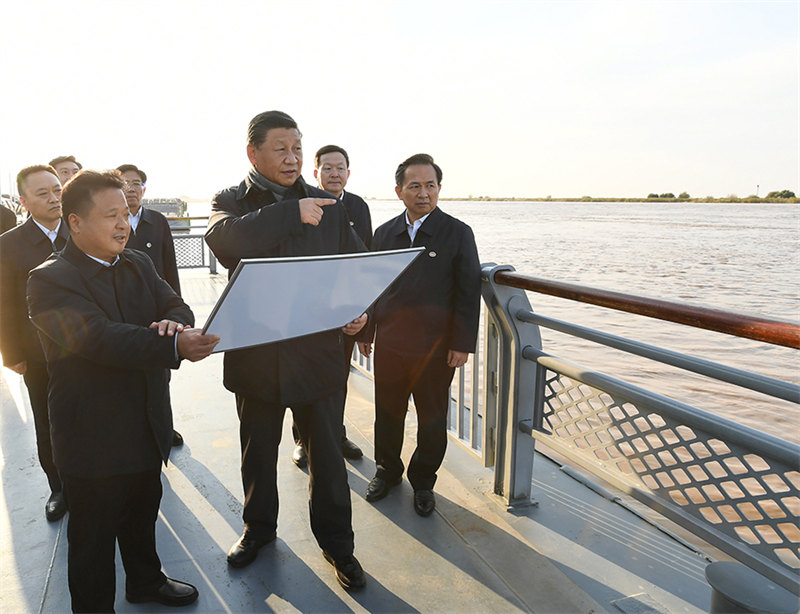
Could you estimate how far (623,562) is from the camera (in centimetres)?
225

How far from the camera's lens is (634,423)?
1996 mm

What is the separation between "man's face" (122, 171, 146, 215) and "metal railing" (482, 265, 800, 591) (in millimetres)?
2246

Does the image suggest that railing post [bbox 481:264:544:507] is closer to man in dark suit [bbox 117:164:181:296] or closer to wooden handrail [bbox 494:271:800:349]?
wooden handrail [bbox 494:271:800:349]

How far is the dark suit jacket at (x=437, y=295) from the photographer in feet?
8.59

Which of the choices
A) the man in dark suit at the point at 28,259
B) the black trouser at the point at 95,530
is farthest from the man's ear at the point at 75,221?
the man in dark suit at the point at 28,259

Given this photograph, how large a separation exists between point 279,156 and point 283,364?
75 centimetres

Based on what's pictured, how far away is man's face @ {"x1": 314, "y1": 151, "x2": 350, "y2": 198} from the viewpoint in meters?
3.65

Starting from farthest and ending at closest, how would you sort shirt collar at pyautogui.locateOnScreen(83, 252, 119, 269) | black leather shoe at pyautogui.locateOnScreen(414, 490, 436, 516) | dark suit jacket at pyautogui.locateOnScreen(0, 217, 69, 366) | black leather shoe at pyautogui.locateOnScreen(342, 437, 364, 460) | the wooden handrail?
black leather shoe at pyautogui.locateOnScreen(342, 437, 364, 460)
black leather shoe at pyautogui.locateOnScreen(414, 490, 436, 516)
dark suit jacket at pyautogui.locateOnScreen(0, 217, 69, 366)
shirt collar at pyautogui.locateOnScreen(83, 252, 119, 269)
the wooden handrail

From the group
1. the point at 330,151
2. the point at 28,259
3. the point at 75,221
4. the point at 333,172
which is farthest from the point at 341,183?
the point at 75,221

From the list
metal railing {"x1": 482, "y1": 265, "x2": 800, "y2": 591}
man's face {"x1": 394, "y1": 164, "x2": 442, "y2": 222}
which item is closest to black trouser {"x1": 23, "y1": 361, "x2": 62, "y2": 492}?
man's face {"x1": 394, "y1": 164, "x2": 442, "y2": 222}

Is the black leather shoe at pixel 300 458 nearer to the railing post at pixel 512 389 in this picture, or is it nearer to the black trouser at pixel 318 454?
the black trouser at pixel 318 454

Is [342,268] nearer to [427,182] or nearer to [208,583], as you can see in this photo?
[427,182]

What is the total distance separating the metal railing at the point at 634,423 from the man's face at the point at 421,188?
0.43 meters

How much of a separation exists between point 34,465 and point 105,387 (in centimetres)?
192
